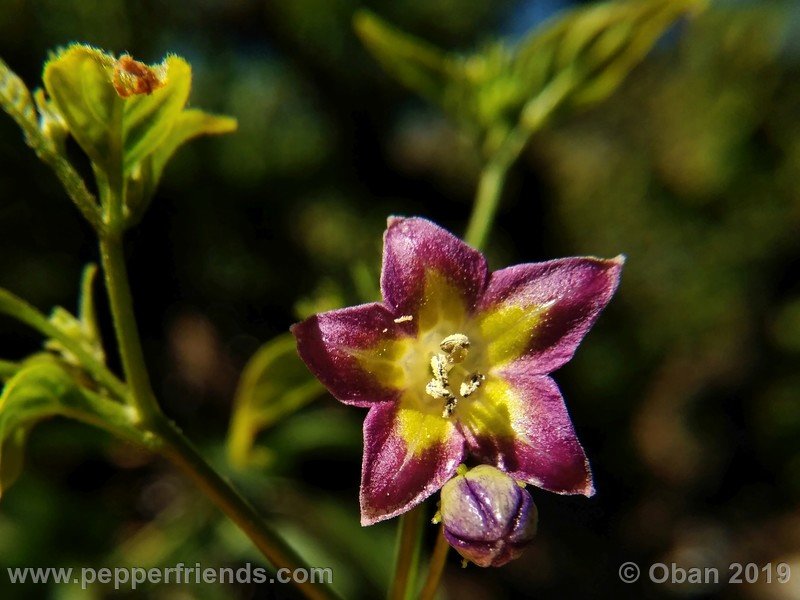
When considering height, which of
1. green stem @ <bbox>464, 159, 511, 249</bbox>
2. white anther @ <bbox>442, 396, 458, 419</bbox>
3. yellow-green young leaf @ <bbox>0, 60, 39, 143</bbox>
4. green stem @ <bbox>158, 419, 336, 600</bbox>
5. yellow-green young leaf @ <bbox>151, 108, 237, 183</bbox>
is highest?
green stem @ <bbox>464, 159, 511, 249</bbox>

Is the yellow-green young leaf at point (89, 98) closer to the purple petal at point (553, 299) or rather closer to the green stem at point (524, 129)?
the purple petal at point (553, 299)

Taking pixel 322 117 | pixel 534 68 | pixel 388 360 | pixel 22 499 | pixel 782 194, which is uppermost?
pixel 322 117

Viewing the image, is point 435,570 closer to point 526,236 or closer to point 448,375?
point 448,375

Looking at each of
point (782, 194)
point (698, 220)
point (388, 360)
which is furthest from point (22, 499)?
point (782, 194)

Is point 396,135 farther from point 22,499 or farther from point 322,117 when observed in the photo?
point 22,499

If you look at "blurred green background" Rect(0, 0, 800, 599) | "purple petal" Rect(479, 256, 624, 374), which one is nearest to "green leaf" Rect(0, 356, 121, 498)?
"purple petal" Rect(479, 256, 624, 374)

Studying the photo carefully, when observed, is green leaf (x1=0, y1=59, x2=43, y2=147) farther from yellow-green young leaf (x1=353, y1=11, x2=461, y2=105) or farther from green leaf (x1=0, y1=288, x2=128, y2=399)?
yellow-green young leaf (x1=353, y1=11, x2=461, y2=105)

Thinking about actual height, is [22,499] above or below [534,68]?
below
